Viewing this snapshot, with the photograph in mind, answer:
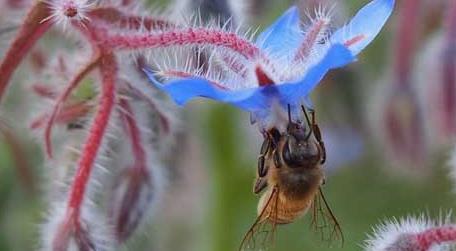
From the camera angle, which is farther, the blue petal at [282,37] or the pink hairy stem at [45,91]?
the pink hairy stem at [45,91]

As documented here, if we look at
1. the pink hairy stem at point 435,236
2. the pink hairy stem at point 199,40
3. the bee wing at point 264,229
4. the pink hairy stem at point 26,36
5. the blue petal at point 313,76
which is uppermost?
the pink hairy stem at point 26,36

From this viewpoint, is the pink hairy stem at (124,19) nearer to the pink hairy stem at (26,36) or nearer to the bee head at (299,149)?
the pink hairy stem at (26,36)

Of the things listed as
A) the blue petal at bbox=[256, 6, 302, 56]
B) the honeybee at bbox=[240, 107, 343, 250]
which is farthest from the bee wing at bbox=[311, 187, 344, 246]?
the blue petal at bbox=[256, 6, 302, 56]

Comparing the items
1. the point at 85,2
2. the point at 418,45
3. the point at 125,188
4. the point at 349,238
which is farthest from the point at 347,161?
the point at 85,2

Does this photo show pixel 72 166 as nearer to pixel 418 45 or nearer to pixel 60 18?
pixel 60 18

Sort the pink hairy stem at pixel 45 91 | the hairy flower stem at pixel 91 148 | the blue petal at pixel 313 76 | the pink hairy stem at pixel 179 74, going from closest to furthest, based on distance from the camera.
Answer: the blue petal at pixel 313 76, the pink hairy stem at pixel 179 74, the hairy flower stem at pixel 91 148, the pink hairy stem at pixel 45 91

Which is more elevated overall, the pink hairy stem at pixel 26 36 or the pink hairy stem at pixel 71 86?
the pink hairy stem at pixel 26 36

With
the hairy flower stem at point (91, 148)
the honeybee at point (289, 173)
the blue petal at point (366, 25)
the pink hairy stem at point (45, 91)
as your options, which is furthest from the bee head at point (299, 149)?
the pink hairy stem at point (45, 91)
